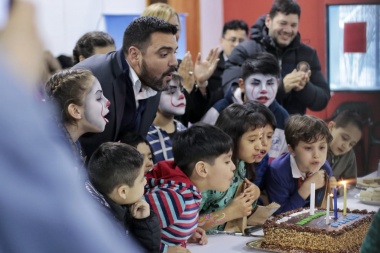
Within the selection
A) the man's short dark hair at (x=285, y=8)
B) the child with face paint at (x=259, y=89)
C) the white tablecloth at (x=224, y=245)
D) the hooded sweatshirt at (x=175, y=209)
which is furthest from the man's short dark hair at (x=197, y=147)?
the man's short dark hair at (x=285, y=8)

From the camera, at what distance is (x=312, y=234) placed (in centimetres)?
217

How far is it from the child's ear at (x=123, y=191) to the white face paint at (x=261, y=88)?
1659mm

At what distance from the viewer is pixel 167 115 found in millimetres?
3254

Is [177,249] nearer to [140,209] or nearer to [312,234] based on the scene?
[140,209]

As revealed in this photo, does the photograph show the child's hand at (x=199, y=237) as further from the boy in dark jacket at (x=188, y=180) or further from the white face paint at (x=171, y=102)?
the white face paint at (x=171, y=102)

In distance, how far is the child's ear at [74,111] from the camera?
2.23 m

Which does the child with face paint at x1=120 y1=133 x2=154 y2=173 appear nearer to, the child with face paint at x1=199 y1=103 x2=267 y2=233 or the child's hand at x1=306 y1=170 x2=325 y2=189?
the child with face paint at x1=199 y1=103 x2=267 y2=233

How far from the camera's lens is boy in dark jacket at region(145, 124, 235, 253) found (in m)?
2.21

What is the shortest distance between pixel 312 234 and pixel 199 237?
0.40 metres

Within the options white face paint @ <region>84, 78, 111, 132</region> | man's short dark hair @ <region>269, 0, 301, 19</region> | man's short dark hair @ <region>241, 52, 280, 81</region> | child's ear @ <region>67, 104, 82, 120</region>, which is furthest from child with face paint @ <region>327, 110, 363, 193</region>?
child's ear @ <region>67, 104, 82, 120</region>

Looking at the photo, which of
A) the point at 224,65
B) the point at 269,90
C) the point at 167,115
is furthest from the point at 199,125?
the point at 224,65

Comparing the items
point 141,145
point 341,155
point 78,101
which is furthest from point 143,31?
point 341,155

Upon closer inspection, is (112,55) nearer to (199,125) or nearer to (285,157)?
(199,125)

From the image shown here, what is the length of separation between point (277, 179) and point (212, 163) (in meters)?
0.57
